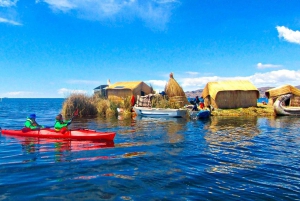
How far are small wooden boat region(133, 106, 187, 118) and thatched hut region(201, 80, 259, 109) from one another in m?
6.42

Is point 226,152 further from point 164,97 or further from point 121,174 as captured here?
point 164,97

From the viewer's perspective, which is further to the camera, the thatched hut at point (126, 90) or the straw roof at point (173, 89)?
the thatched hut at point (126, 90)

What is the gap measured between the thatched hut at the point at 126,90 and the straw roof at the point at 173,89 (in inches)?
212

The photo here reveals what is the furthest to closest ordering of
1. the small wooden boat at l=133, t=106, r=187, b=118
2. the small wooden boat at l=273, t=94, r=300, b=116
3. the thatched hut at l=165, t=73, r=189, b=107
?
the thatched hut at l=165, t=73, r=189, b=107, the small wooden boat at l=273, t=94, r=300, b=116, the small wooden boat at l=133, t=106, r=187, b=118

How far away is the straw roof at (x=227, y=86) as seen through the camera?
3061cm

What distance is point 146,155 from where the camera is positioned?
1053cm

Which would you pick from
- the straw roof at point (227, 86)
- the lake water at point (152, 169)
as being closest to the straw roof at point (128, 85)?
the straw roof at point (227, 86)

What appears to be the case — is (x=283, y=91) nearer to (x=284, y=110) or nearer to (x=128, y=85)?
(x=284, y=110)

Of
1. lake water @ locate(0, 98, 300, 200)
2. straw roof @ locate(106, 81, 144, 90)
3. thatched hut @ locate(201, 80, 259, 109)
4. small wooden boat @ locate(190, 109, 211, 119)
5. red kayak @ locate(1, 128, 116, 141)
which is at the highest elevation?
straw roof @ locate(106, 81, 144, 90)

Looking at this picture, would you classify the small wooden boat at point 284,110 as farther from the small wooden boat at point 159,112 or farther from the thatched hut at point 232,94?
the small wooden boat at point 159,112

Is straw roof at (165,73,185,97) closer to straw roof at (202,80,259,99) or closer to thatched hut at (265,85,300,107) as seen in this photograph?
straw roof at (202,80,259,99)

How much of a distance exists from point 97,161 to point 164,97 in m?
20.7

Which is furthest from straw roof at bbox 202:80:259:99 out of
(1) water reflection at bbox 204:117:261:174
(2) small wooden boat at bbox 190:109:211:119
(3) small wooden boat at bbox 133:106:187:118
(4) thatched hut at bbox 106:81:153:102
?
(1) water reflection at bbox 204:117:261:174

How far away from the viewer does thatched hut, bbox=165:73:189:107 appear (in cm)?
3121
